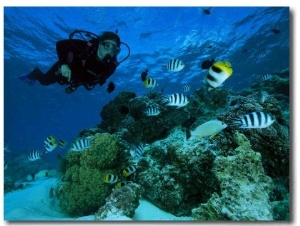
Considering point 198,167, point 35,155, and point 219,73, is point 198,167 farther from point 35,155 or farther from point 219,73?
point 35,155

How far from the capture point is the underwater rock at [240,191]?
296 cm

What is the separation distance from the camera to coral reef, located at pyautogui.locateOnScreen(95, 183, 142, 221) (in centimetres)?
368

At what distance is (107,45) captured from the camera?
381cm

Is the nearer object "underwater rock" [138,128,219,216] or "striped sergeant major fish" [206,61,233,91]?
"striped sergeant major fish" [206,61,233,91]

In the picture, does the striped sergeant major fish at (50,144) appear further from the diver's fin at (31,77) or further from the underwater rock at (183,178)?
the underwater rock at (183,178)

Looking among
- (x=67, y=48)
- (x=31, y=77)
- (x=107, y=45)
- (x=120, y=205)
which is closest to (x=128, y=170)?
(x=120, y=205)

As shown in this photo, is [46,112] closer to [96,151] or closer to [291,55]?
[96,151]

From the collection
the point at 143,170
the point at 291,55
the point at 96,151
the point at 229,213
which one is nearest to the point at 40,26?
the point at 96,151

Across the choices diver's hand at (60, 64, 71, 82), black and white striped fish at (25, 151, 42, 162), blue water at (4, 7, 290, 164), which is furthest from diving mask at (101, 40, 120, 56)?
black and white striped fish at (25, 151, 42, 162)

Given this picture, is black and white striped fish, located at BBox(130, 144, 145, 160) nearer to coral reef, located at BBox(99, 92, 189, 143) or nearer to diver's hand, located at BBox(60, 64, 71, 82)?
coral reef, located at BBox(99, 92, 189, 143)

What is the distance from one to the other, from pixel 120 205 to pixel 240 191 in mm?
1797

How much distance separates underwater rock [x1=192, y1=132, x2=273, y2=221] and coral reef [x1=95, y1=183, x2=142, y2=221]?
1.03 metres

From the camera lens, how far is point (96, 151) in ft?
17.0
